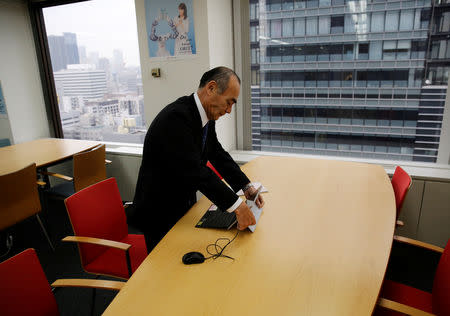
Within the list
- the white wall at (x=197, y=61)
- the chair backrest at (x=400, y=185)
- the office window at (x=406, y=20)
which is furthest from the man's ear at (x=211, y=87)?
the office window at (x=406, y=20)

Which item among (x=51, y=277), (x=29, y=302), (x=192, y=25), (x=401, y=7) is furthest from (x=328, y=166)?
(x=51, y=277)

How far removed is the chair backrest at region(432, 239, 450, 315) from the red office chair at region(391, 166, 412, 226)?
1.55 feet

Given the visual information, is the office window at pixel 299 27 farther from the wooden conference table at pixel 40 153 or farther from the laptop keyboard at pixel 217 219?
the wooden conference table at pixel 40 153

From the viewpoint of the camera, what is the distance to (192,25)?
2.88 metres

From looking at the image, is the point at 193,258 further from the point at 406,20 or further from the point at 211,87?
the point at 406,20

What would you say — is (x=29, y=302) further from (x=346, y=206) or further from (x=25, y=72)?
(x=25, y=72)

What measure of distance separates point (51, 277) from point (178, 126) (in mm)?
1884

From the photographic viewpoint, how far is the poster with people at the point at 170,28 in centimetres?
289

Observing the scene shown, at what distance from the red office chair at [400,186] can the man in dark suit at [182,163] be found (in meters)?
0.85

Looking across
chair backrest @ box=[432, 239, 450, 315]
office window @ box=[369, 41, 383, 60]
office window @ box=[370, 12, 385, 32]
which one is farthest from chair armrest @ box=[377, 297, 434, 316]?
office window @ box=[370, 12, 385, 32]

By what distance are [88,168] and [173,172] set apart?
69.8 inches

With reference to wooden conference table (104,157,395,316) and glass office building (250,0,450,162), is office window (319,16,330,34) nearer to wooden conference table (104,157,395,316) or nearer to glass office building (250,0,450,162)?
glass office building (250,0,450,162)

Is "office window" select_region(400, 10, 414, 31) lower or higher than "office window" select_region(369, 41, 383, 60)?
higher

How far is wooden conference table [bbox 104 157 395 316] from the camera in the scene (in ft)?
3.29
